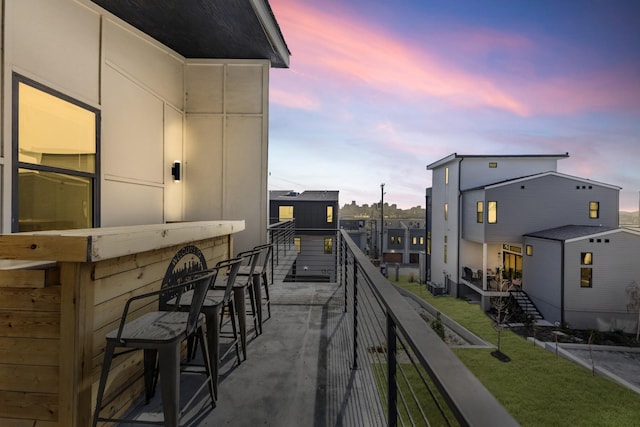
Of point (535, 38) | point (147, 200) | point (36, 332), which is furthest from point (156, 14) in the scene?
point (535, 38)

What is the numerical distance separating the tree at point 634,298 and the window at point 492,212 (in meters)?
5.49

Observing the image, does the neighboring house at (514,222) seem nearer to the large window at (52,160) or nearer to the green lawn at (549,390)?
the green lawn at (549,390)

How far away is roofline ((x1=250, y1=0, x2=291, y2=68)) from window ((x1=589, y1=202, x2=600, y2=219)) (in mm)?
17630

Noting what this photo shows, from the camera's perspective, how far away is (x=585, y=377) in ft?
26.3

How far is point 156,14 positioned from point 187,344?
4.46 metres

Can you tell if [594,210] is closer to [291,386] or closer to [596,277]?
[596,277]

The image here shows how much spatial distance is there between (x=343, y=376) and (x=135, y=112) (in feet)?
15.1

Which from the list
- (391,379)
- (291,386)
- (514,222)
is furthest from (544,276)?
(391,379)

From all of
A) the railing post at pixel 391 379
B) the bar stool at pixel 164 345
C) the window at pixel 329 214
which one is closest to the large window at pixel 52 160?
the bar stool at pixel 164 345

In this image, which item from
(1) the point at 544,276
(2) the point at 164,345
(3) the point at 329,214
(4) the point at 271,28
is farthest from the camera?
(3) the point at 329,214

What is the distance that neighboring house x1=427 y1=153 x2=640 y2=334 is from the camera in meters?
12.5

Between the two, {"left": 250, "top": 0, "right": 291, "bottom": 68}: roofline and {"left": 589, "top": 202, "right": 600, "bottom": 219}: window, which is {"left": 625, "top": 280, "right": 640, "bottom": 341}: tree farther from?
{"left": 250, "top": 0, "right": 291, "bottom": 68}: roofline

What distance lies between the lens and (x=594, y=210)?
15047 mm

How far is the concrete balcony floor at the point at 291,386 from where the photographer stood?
1870 millimetres
